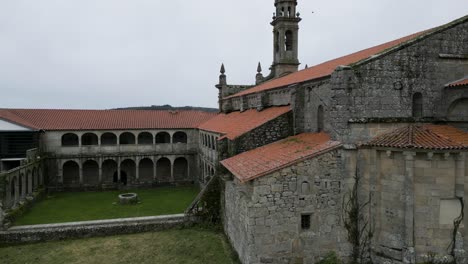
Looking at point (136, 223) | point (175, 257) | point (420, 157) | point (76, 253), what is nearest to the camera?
point (420, 157)

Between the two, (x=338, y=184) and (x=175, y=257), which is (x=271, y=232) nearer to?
(x=338, y=184)

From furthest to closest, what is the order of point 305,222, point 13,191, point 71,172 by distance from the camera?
point 71,172
point 13,191
point 305,222

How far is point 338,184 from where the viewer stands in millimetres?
13695

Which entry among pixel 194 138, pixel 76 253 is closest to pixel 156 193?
pixel 194 138

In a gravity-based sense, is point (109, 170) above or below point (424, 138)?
below

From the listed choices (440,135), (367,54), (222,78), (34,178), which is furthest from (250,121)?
(34,178)

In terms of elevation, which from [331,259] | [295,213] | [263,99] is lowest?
[331,259]

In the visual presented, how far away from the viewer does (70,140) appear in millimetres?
35375

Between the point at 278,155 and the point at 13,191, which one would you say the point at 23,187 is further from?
the point at 278,155

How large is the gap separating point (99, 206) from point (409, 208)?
20882 millimetres

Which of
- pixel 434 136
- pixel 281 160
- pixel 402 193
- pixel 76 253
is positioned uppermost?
pixel 434 136

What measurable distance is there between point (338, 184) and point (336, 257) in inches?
106

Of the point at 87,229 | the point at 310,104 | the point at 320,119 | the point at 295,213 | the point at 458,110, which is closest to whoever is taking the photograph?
the point at 295,213

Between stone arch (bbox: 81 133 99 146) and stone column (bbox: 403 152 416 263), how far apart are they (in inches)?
1178
